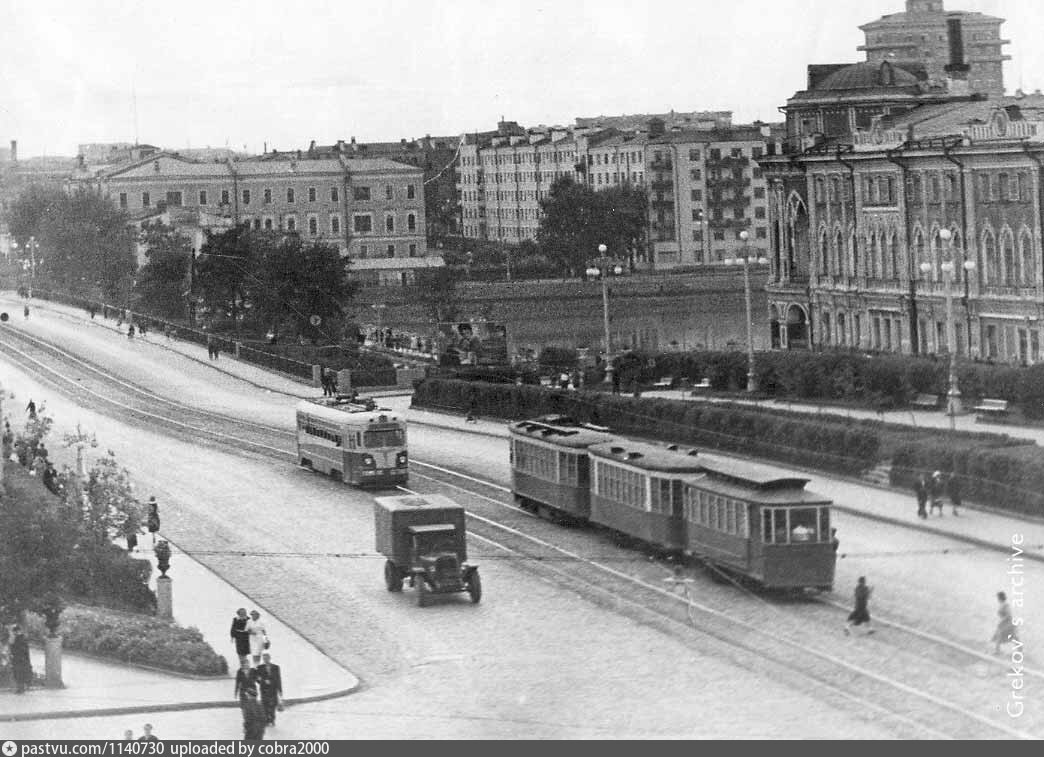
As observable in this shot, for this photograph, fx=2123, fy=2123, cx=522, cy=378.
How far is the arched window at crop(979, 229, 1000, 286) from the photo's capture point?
75.6 metres

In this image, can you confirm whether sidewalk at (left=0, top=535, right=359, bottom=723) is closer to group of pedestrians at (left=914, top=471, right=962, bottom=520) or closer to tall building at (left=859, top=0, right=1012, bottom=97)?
group of pedestrians at (left=914, top=471, right=962, bottom=520)

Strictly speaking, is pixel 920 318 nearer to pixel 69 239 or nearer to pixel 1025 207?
pixel 1025 207

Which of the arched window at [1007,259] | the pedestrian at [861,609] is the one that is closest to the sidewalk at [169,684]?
the pedestrian at [861,609]

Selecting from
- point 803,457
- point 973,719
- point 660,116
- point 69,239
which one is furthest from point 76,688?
point 660,116

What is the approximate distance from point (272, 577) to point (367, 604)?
14.6ft

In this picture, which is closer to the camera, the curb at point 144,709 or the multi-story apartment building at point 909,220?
the curb at point 144,709

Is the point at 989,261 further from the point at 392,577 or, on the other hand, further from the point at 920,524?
the point at 392,577

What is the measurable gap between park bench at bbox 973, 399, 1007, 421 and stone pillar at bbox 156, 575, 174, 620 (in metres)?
25.6

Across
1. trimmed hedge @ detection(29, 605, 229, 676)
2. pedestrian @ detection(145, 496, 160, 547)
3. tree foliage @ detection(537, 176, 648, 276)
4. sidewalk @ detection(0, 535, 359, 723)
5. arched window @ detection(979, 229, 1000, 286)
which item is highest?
tree foliage @ detection(537, 176, 648, 276)

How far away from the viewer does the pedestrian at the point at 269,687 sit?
30.7 metres

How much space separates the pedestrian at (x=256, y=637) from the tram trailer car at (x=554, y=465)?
39.2 ft

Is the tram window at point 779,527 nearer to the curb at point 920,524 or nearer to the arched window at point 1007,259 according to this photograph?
the curb at point 920,524

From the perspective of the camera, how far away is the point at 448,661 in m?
35.1

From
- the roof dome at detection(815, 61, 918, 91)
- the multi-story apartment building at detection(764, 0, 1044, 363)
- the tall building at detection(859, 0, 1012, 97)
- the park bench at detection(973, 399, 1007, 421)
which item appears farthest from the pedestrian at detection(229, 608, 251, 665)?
the tall building at detection(859, 0, 1012, 97)
